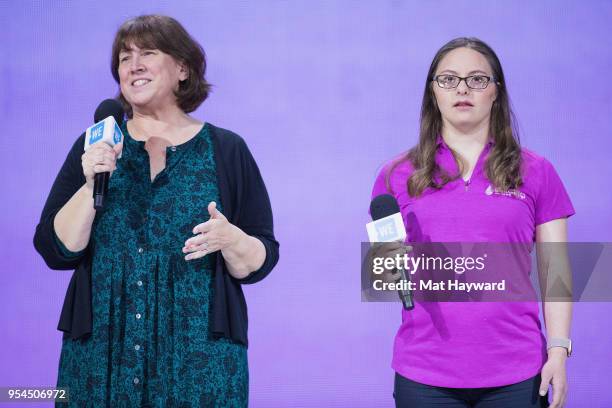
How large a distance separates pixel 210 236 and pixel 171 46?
0.63 metres

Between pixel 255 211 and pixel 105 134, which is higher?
pixel 105 134

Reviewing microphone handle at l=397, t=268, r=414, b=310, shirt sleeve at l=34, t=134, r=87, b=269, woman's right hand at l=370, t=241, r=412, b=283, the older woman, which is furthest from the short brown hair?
microphone handle at l=397, t=268, r=414, b=310

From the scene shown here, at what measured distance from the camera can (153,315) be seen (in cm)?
193

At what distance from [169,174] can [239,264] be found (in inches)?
12.2

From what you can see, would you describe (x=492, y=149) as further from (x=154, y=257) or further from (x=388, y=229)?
(x=154, y=257)

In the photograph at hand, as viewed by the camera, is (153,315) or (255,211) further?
(255,211)

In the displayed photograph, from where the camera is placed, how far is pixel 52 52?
314 centimetres

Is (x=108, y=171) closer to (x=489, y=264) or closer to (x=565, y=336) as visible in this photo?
(x=489, y=264)

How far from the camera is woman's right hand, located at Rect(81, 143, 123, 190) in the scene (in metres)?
1.80

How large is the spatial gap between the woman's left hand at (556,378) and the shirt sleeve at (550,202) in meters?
0.37

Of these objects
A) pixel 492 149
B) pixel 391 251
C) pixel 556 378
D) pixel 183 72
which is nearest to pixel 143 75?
pixel 183 72

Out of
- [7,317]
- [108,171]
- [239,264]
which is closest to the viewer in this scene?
[108,171]

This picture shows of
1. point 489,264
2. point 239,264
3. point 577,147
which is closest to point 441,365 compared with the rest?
point 489,264

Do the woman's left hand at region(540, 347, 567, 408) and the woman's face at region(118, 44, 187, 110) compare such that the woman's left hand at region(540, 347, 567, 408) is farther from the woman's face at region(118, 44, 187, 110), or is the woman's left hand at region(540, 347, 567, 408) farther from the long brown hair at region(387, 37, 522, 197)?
the woman's face at region(118, 44, 187, 110)
